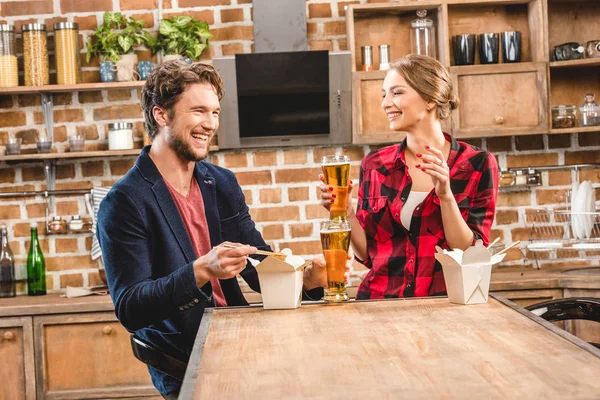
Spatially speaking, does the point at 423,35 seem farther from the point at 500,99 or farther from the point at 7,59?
the point at 7,59

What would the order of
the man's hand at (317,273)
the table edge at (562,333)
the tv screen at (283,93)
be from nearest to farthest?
the table edge at (562,333) → the man's hand at (317,273) → the tv screen at (283,93)

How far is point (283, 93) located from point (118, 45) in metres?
0.81

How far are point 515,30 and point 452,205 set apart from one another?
2.11 m

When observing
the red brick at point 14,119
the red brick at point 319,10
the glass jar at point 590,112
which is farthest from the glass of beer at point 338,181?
the red brick at point 14,119

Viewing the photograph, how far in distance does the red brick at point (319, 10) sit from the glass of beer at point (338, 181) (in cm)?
219

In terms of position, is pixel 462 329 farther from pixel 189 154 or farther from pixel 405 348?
pixel 189 154

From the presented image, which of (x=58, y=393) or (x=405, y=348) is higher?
(x=405, y=348)

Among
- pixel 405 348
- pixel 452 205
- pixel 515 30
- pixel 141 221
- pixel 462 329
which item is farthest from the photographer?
pixel 515 30

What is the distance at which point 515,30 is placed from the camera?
4047mm

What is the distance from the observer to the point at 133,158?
412 cm

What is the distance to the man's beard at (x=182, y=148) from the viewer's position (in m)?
2.23

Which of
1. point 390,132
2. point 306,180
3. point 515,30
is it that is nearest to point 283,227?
point 306,180

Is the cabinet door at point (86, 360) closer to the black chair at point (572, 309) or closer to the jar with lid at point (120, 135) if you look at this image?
the jar with lid at point (120, 135)

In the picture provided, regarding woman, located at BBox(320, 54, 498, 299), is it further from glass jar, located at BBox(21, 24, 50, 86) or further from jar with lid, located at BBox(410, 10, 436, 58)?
glass jar, located at BBox(21, 24, 50, 86)
